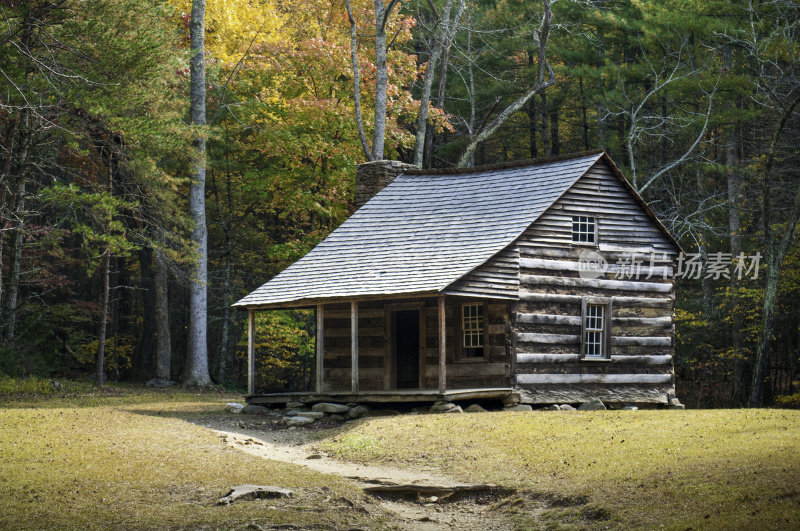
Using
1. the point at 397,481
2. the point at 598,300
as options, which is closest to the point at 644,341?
the point at 598,300

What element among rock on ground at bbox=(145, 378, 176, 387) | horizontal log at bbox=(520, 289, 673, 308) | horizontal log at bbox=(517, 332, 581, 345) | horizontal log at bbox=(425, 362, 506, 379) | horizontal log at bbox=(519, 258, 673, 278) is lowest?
rock on ground at bbox=(145, 378, 176, 387)

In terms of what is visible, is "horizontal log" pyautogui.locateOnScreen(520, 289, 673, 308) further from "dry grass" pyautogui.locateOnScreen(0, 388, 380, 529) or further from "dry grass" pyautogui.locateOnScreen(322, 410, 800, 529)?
"dry grass" pyautogui.locateOnScreen(0, 388, 380, 529)

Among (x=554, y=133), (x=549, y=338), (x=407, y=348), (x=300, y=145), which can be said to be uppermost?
(x=554, y=133)

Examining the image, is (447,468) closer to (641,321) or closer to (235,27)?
(641,321)

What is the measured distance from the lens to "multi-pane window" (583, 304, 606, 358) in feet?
75.9

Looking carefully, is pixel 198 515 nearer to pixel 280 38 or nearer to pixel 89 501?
pixel 89 501

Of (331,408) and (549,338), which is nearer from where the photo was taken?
(331,408)

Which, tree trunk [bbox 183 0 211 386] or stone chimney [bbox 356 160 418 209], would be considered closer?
stone chimney [bbox 356 160 418 209]

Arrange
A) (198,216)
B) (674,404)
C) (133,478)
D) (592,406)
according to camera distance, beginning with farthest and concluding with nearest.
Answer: (198,216) → (674,404) → (592,406) → (133,478)

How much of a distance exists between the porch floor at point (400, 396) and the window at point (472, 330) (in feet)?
4.84

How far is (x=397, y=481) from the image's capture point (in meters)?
13.7

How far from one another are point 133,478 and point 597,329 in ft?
44.9

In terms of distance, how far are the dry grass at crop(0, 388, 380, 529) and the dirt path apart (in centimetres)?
55

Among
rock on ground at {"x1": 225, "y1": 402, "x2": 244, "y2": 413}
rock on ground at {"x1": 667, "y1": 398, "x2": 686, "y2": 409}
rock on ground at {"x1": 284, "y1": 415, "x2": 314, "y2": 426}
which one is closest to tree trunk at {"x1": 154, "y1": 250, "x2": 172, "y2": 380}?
rock on ground at {"x1": 225, "y1": 402, "x2": 244, "y2": 413}
